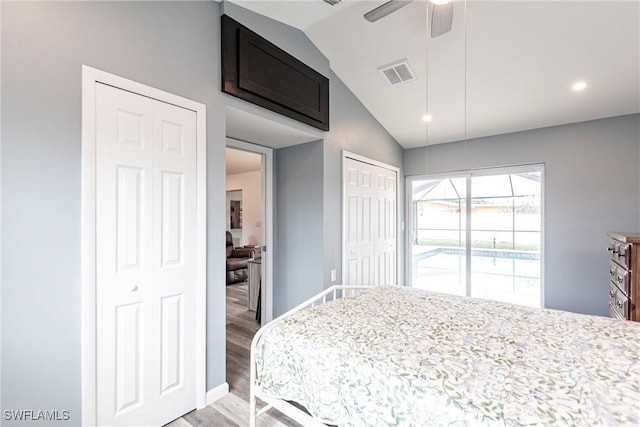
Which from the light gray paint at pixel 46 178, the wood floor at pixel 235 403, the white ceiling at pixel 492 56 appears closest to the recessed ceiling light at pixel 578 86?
the white ceiling at pixel 492 56

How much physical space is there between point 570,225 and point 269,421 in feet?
12.1

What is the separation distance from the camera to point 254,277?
411 cm

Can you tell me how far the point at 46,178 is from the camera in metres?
1.41

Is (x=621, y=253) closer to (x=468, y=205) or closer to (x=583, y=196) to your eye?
(x=583, y=196)

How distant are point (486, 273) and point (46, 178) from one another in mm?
4619

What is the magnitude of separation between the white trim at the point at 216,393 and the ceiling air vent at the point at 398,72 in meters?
3.15

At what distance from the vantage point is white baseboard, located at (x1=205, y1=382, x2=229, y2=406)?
2.04 meters

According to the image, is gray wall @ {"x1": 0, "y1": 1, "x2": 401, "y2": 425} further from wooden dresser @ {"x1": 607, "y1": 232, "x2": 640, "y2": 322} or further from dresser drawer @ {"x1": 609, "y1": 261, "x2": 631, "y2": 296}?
dresser drawer @ {"x1": 609, "y1": 261, "x2": 631, "y2": 296}

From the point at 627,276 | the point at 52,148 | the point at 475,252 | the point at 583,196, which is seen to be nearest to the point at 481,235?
the point at 475,252

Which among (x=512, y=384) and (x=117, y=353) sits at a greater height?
(x=512, y=384)

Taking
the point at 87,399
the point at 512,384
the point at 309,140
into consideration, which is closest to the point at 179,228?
the point at 87,399

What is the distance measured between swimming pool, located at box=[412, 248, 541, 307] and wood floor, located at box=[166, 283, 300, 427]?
2709mm

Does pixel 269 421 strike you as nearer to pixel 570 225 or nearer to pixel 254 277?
pixel 254 277

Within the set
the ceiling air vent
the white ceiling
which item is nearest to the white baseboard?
the white ceiling
